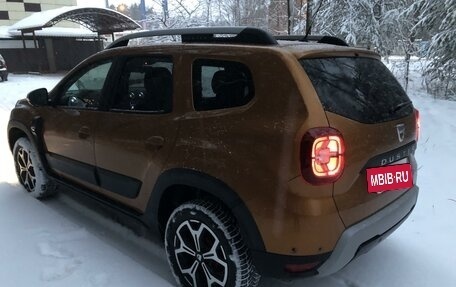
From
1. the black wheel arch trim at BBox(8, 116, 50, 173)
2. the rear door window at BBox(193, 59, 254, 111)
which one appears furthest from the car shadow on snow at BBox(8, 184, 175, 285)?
the rear door window at BBox(193, 59, 254, 111)

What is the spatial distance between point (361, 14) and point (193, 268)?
30.6 feet

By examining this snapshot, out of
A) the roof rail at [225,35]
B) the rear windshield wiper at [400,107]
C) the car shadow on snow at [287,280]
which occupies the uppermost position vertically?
the roof rail at [225,35]

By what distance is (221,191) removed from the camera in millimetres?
2377

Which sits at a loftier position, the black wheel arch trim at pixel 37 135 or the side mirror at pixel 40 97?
the side mirror at pixel 40 97

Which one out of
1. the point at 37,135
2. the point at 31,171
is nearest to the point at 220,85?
the point at 37,135

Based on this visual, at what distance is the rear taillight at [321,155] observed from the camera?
2107mm

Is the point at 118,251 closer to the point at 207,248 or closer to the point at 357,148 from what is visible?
the point at 207,248

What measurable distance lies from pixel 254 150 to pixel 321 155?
1.16ft

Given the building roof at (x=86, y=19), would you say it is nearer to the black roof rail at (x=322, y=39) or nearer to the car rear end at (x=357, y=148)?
the black roof rail at (x=322, y=39)

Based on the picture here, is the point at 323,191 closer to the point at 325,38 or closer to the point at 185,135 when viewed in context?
the point at 185,135

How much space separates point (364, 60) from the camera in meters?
2.78

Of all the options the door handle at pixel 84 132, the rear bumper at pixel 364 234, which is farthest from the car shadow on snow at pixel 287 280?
the door handle at pixel 84 132

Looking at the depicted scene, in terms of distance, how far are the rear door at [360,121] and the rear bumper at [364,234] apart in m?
0.05

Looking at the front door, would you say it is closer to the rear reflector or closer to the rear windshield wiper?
the rear reflector
